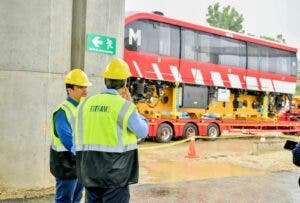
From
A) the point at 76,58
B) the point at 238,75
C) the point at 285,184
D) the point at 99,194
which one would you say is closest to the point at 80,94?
the point at 99,194

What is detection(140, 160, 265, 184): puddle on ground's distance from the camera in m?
10.2

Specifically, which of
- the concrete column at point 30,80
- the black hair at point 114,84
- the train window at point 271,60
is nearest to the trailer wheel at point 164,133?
the train window at point 271,60

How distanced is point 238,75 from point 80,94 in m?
17.2

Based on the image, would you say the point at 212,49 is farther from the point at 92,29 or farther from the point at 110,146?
the point at 110,146

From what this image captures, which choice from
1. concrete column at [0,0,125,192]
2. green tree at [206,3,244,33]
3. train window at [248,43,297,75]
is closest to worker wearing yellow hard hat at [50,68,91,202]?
concrete column at [0,0,125,192]

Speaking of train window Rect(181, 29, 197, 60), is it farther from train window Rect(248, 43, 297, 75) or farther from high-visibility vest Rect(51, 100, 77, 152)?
high-visibility vest Rect(51, 100, 77, 152)

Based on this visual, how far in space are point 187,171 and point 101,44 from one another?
14.4ft

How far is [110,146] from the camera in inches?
156

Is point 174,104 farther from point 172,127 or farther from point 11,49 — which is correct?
point 11,49

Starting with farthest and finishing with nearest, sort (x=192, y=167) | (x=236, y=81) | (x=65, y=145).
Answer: (x=236, y=81), (x=192, y=167), (x=65, y=145)

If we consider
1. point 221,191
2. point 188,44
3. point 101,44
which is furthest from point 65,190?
point 188,44

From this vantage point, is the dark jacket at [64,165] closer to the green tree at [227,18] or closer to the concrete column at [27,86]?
the concrete column at [27,86]

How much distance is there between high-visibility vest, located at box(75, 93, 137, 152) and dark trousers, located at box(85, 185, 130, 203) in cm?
34

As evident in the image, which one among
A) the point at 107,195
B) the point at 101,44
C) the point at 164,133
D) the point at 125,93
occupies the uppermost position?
the point at 101,44
